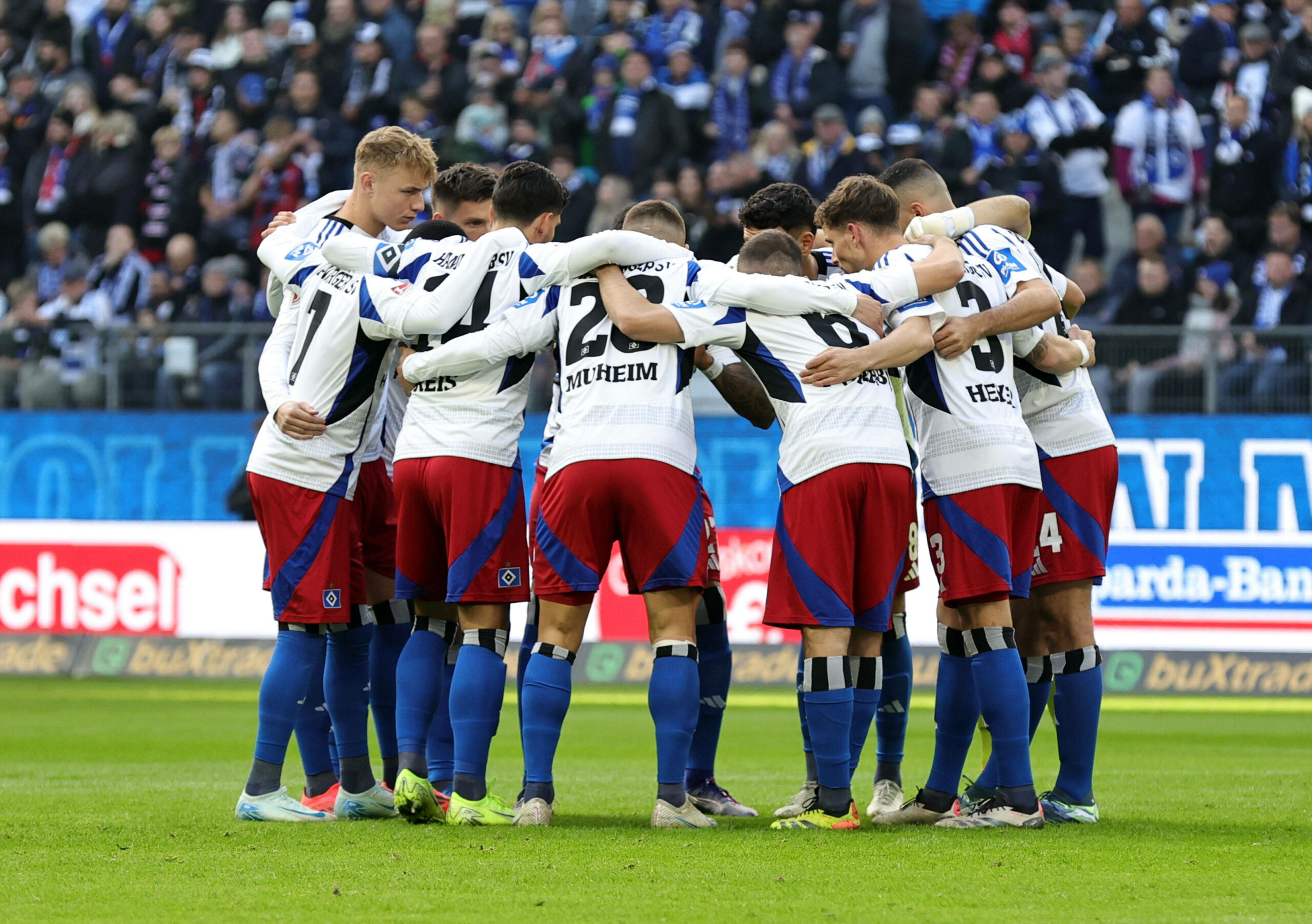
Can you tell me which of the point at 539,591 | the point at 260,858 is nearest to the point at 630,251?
the point at 539,591

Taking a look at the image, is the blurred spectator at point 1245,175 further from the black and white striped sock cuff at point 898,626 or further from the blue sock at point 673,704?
the blue sock at point 673,704

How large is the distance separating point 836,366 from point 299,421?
204 centimetres

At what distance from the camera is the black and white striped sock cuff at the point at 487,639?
236 inches

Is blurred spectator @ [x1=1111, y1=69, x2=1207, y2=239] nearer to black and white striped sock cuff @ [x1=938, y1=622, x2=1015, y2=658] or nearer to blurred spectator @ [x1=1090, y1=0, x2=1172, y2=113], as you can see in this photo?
blurred spectator @ [x1=1090, y1=0, x2=1172, y2=113]

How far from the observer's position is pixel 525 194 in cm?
630

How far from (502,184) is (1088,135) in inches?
451

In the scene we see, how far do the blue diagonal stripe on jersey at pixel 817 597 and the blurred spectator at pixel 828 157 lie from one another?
1090 centimetres

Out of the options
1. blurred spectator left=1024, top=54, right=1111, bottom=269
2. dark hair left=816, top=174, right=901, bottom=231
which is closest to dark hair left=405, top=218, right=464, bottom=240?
dark hair left=816, top=174, right=901, bottom=231

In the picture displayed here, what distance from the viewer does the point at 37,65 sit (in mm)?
20031

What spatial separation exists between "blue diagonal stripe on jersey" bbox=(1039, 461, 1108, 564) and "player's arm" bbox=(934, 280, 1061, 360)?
2.06 feet

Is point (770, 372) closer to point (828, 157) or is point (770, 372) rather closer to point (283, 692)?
point (283, 692)

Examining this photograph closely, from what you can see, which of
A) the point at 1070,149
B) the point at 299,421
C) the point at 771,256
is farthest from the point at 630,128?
the point at 299,421

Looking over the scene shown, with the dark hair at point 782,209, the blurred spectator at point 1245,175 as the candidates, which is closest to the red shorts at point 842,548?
the dark hair at point 782,209

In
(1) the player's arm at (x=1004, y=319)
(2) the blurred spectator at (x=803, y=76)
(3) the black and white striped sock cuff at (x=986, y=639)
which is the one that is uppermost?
(2) the blurred spectator at (x=803, y=76)
